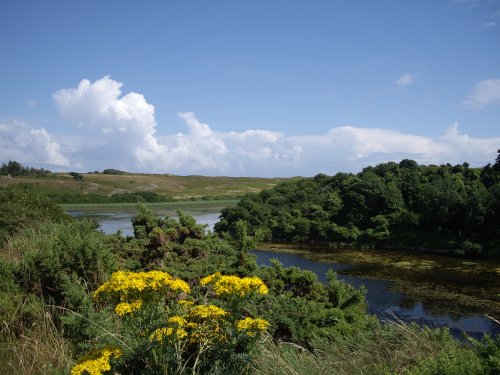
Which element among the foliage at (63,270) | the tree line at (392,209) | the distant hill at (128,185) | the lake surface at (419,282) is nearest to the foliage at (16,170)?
the distant hill at (128,185)

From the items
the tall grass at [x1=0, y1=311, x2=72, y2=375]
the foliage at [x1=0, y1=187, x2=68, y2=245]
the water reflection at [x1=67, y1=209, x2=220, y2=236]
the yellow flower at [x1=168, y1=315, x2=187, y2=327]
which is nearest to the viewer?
the yellow flower at [x1=168, y1=315, x2=187, y2=327]

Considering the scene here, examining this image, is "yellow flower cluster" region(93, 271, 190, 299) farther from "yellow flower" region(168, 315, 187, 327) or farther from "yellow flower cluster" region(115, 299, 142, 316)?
"yellow flower" region(168, 315, 187, 327)

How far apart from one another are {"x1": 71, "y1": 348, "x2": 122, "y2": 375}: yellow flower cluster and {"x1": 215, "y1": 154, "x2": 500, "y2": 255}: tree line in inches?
1254

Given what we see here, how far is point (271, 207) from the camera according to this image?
55719 mm

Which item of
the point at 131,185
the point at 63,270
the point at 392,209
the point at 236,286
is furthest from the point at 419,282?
the point at 131,185

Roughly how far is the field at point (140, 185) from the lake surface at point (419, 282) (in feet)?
202

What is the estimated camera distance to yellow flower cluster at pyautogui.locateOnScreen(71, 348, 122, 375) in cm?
367

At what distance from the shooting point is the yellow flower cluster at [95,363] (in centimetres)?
367

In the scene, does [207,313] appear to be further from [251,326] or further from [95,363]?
[95,363]

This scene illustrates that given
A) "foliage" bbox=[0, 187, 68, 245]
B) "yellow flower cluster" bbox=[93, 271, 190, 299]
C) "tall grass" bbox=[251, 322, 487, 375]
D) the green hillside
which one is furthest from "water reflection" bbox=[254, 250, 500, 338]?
the green hillside

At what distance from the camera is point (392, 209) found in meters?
46.4

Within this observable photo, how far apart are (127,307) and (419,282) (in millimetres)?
25463

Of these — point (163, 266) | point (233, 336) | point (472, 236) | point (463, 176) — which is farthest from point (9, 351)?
point (463, 176)

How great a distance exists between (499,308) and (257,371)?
19.8 m
